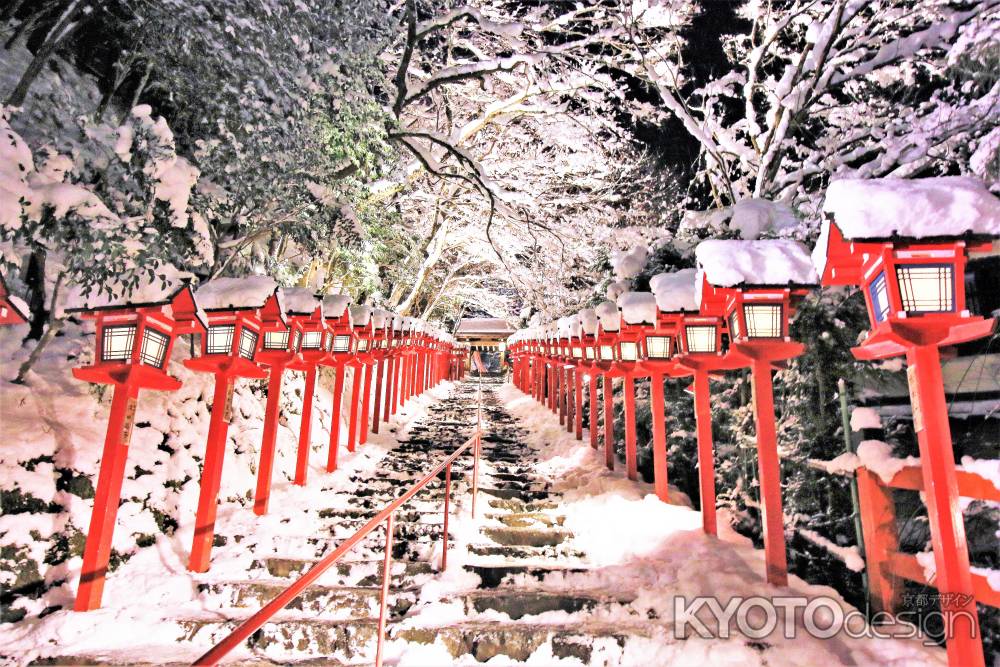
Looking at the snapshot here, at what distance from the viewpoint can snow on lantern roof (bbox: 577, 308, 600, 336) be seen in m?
10.1

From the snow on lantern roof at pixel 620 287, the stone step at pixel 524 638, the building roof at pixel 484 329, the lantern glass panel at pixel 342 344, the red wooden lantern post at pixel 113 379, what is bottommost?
the stone step at pixel 524 638

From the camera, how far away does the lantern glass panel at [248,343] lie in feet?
18.9

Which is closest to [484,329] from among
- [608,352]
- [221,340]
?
[608,352]

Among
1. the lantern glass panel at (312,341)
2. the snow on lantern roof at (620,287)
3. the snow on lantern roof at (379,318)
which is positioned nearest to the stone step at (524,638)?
the lantern glass panel at (312,341)

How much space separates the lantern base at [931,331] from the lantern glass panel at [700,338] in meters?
2.64

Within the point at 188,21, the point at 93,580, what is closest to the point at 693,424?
the point at 93,580

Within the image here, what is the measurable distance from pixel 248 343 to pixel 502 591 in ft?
12.8

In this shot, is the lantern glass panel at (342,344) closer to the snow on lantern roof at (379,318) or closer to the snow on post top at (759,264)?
the snow on lantern roof at (379,318)

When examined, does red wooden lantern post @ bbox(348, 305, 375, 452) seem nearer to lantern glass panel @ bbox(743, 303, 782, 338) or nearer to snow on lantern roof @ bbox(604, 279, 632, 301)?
snow on lantern roof @ bbox(604, 279, 632, 301)

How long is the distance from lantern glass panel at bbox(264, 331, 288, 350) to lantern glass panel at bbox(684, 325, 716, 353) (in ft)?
17.3

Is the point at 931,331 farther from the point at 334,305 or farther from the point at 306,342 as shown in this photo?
the point at 334,305

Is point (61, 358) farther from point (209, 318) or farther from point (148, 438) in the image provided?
point (209, 318)

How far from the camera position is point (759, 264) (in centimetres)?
457

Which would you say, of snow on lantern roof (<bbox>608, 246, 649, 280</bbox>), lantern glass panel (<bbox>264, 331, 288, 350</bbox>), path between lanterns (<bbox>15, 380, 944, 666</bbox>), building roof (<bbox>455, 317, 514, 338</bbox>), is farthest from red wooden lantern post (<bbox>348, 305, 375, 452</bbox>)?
building roof (<bbox>455, 317, 514, 338</bbox>)
